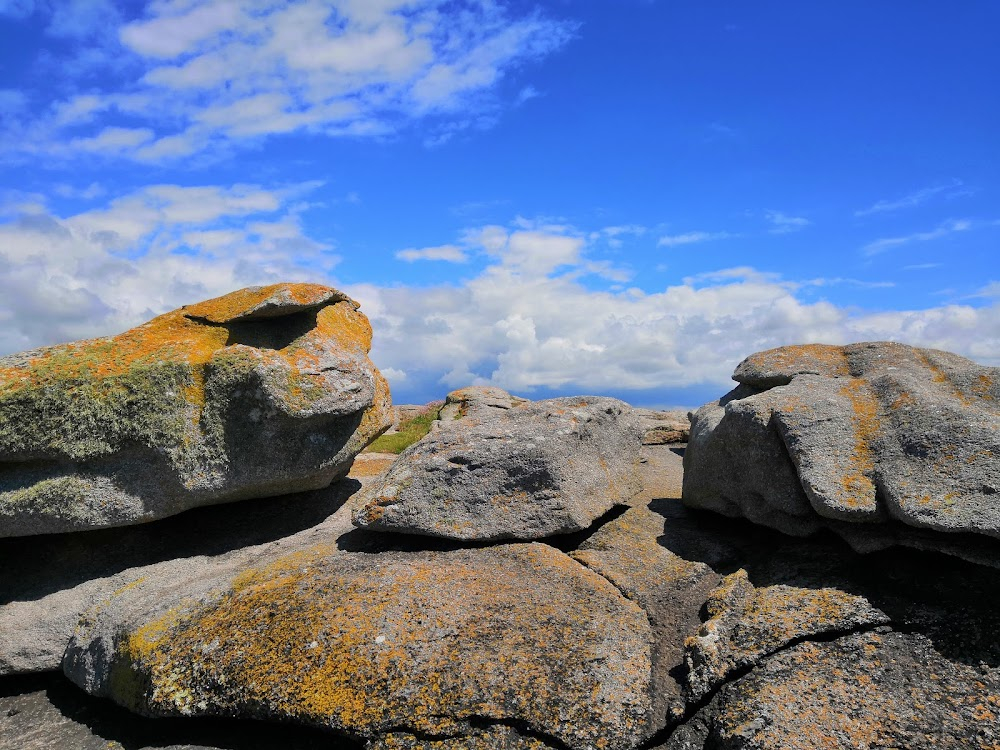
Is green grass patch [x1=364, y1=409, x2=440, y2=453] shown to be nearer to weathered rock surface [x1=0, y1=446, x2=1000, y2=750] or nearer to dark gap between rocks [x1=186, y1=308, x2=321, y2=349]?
dark gap between rocks [x1=186, y1=308, x2=321, y2=349]

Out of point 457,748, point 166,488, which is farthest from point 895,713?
point 166,488

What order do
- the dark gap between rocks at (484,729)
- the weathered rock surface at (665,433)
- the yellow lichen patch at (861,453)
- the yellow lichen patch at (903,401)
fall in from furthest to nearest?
1. the weathered rock surface at (665,433)
2. the yellow lichen patch at (903,401)
3. the yellow lichen patch at (861,453)
4. the dark gap between rocks at (484,729)

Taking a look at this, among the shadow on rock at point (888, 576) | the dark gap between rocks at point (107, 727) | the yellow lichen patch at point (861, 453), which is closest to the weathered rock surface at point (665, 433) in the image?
the shadow on rock at point (888, 576)

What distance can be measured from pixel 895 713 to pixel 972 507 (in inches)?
103

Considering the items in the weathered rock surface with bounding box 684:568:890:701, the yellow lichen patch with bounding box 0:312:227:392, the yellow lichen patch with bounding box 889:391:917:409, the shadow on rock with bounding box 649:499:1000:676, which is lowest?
the weathered rock surface with bounding box 684:568:890:701

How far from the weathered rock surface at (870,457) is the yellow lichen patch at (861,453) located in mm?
13

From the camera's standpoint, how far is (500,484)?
410 inches

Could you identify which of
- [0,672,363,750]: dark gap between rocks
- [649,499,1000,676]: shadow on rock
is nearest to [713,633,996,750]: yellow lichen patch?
[649,499,1000,676]: shadow on rock

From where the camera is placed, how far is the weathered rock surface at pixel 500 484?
10148mm

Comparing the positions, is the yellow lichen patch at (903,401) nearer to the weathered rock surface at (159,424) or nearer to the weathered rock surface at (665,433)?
the weathered rock surface at (159,424)

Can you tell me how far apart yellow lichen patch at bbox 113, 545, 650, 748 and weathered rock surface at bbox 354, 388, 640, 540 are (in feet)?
2.47

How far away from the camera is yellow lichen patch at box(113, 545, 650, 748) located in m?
7.18

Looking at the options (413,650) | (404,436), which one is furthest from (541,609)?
(404,436)

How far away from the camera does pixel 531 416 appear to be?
38.9 feet
